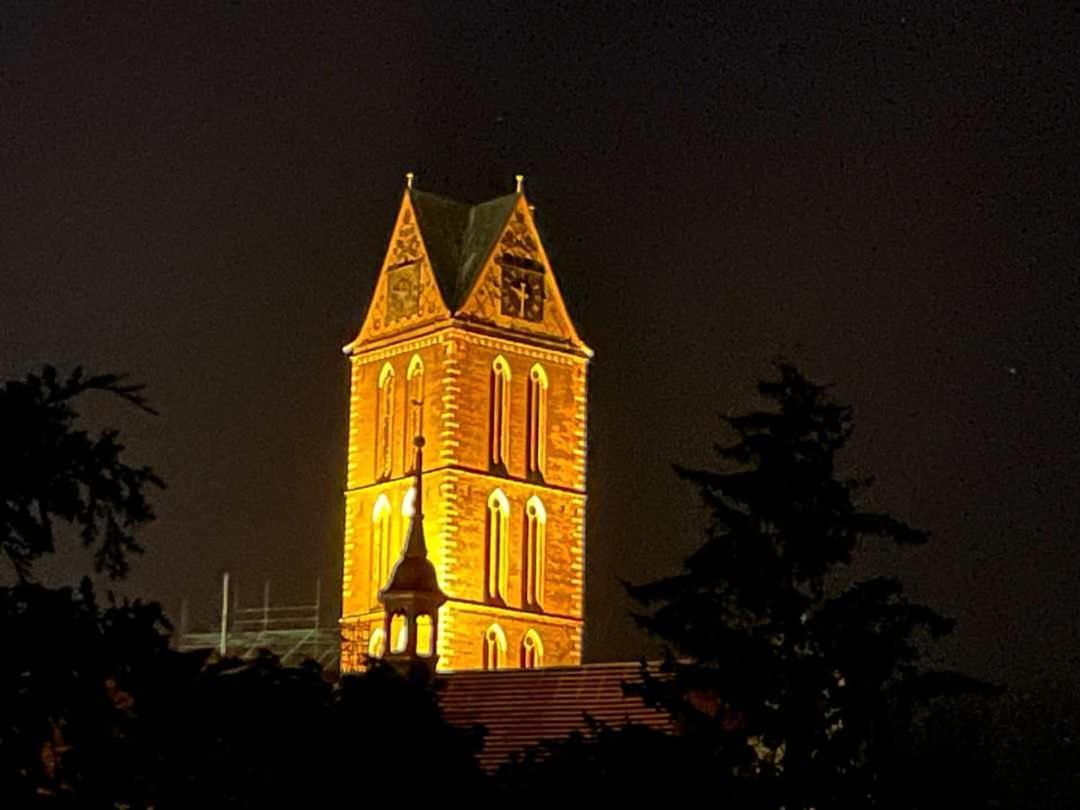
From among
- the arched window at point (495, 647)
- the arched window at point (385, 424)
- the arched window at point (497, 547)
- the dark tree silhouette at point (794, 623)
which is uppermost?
the arched window at point (385, 424)

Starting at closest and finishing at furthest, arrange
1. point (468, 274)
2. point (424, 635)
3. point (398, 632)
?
point (424, 635) < point (398, 632) < point (468, 274)

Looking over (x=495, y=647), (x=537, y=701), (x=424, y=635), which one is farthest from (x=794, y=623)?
(x=495, y=647)

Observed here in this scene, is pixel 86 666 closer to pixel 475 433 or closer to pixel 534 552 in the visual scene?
pixel 475 433

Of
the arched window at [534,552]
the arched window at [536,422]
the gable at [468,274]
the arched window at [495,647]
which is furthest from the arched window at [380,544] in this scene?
the gable at [468,274]

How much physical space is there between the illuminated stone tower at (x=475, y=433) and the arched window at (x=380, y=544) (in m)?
0.05

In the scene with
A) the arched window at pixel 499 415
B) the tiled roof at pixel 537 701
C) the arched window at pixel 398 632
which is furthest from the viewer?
the arched window at pixel 499 415

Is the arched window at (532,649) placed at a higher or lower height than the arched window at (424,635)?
higher

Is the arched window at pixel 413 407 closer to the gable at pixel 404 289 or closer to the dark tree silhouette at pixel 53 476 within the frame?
the gable at pixel 404 289

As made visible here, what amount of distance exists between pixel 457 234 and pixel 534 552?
35.0 feet

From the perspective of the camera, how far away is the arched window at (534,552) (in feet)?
307

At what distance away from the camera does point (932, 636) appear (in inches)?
1347

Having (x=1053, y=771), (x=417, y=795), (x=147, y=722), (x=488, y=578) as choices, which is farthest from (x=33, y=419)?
(x=488, y=578)

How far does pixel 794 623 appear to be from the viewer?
112 ft

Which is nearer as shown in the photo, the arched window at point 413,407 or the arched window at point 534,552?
the arched window at point 413,407
